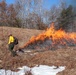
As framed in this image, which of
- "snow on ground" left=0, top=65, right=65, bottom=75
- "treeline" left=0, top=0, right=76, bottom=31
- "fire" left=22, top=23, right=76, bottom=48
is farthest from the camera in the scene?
"treeline" left=0, top=0, right=76, bottom=31

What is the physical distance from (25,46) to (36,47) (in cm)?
116

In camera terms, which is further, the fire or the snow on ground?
the fire

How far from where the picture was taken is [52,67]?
52.5ft

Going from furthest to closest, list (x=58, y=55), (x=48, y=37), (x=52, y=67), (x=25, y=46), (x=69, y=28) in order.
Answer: (x=69, y=28) < (x=48, y=37) < (x=25, y=46) < (x=58, y=55) < (x=52, y=67)

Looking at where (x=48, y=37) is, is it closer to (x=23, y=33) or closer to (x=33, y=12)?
(x=23, y=33)

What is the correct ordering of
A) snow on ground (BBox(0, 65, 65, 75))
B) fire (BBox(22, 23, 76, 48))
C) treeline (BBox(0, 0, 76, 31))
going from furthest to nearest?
treeline (BBox(0, 0, 76, 31)) < fire (BBox(22, 23, 76, 48)) < snow on ground (BBox(0, 65, 65, 75))

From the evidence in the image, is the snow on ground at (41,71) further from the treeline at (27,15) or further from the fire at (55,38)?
the treeline at (27,15)

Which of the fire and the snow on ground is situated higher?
the fire

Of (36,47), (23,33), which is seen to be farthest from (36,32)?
(36,47)

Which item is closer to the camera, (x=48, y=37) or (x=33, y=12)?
(x=48, y=37)

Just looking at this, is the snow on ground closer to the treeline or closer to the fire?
the fire

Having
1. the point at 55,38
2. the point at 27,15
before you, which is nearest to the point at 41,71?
the point at 55,38

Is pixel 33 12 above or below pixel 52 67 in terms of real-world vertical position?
above

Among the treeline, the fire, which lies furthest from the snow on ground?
the treeline
